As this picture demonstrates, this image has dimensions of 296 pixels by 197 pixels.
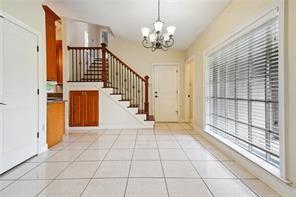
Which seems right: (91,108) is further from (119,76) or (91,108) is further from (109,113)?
(119,76)

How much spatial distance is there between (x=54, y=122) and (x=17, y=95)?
1.29m

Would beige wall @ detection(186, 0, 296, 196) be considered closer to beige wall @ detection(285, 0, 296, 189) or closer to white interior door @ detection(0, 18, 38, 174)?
beige wall @ detection(285, 0, 296, 189)

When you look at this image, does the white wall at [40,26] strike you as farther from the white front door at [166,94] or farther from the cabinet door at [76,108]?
the white front door at [166,94]

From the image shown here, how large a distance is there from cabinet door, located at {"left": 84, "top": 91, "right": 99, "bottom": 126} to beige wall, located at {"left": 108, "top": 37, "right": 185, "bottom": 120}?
1.98 metres

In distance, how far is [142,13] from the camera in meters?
4.45

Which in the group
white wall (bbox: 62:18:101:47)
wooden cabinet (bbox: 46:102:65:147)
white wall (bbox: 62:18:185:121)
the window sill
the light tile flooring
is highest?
white wall (bbox: 62:18:101:47)

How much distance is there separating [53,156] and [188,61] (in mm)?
4902

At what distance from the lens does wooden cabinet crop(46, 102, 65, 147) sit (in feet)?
12.8

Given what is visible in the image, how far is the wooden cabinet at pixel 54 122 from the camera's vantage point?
3902 millimetres

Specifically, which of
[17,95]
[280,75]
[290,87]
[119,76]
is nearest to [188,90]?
[119,76]

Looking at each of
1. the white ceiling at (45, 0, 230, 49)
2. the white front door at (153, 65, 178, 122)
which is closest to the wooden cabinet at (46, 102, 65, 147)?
the white ceiling at (45, 0, 230, 49)

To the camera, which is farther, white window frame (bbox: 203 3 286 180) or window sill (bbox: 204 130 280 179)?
window sill (bbox: 204 130 280 179)

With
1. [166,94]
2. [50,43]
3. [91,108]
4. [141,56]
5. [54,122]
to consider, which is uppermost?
[141,56]

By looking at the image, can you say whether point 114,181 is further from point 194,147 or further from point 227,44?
point 227,44
